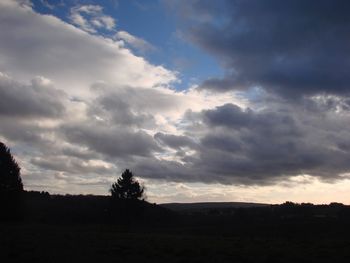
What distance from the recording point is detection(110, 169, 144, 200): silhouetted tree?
73.2 meters

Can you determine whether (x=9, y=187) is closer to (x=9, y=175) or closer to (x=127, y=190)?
(x=9, y=175)

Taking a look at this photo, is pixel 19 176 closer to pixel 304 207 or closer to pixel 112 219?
pixel 112 219

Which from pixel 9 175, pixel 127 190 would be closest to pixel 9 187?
pixel 9 175

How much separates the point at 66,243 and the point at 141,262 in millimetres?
9302

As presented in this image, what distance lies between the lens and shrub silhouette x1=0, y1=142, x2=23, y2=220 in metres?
54.3

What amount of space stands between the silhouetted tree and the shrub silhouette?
1987cm

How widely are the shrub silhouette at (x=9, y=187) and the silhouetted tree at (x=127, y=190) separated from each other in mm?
19866

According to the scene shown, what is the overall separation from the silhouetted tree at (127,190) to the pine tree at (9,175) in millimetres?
19866

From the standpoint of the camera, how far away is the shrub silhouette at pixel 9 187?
54.3m

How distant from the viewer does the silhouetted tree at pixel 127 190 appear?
7319 cm

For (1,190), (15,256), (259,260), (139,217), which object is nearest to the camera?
(15,256)

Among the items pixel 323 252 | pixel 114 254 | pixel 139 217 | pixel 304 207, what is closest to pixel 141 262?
pixel 114 254

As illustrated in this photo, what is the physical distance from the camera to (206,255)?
84.5 feet

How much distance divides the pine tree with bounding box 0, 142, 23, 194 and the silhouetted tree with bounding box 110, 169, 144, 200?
1987 cm
